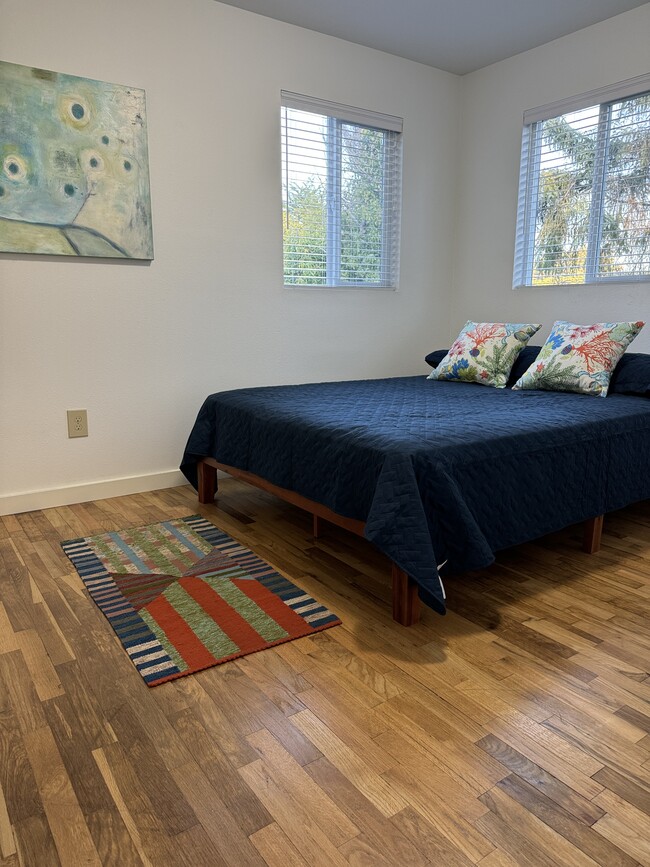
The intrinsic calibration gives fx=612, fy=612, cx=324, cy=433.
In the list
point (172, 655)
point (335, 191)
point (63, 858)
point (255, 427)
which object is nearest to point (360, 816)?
point (63, 858)

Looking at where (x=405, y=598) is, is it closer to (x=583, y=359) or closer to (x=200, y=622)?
(x=200, y=622)

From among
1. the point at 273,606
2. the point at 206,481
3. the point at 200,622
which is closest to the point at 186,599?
the point at 200,622

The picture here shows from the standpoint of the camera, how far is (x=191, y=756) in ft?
4.17

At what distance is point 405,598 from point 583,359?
1635 mm

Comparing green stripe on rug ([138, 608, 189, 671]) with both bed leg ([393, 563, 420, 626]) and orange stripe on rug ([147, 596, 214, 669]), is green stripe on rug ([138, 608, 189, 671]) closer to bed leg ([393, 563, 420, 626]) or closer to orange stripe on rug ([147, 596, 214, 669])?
orange stripe on rug ([147, 596, 214, 669])

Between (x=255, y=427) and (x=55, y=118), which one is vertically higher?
(x=55, y=118)

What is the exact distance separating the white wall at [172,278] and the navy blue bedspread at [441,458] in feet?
1.45

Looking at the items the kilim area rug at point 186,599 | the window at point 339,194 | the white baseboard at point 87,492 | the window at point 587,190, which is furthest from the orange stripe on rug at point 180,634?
the window at point 587,190

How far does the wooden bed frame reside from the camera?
1.79 meters

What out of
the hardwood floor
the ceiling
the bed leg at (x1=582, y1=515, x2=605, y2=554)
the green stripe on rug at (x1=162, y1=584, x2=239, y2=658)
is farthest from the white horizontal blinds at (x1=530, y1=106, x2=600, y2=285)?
the green stripe on rug at (x1=162, y1=584, x2=239, y2=658)

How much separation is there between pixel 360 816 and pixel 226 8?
11.1ft

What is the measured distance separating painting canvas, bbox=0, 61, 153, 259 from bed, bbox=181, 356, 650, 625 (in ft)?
3.08

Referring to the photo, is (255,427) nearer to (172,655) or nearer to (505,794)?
(172,655)

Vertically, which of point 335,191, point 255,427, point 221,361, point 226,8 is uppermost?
point 226,8
